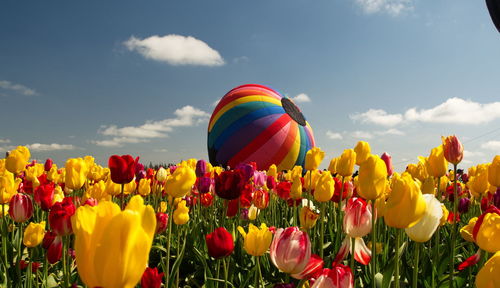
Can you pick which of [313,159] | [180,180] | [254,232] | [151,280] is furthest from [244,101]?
[151,280]

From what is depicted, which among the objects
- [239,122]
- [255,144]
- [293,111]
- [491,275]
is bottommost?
[491,275]

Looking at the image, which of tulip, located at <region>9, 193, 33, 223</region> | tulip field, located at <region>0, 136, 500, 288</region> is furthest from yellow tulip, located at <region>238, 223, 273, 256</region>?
tulip, located at <region>9, 193, 33, 223</region>

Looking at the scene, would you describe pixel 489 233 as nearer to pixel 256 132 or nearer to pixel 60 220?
pixel 60 220

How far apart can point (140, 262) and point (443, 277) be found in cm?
284

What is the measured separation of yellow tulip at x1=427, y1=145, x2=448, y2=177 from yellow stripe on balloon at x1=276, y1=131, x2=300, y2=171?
11.6 metres

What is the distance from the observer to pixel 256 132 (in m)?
14.1

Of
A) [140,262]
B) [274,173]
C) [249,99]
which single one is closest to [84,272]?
[140,262]

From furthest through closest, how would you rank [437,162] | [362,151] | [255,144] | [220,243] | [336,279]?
[255,144] → [362,151] → [437,162] → [220,243] → [336,279]

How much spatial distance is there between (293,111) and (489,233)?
577 inches

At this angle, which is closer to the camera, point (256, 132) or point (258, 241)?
point (258, 241)

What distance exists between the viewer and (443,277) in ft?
9.52

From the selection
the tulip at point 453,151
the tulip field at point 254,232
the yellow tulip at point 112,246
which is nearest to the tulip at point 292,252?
the tulip field at point 254,232

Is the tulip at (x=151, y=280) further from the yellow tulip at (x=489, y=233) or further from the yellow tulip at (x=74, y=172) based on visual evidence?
the yellow tulip at (x=74, y=172)

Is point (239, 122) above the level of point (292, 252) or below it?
above
